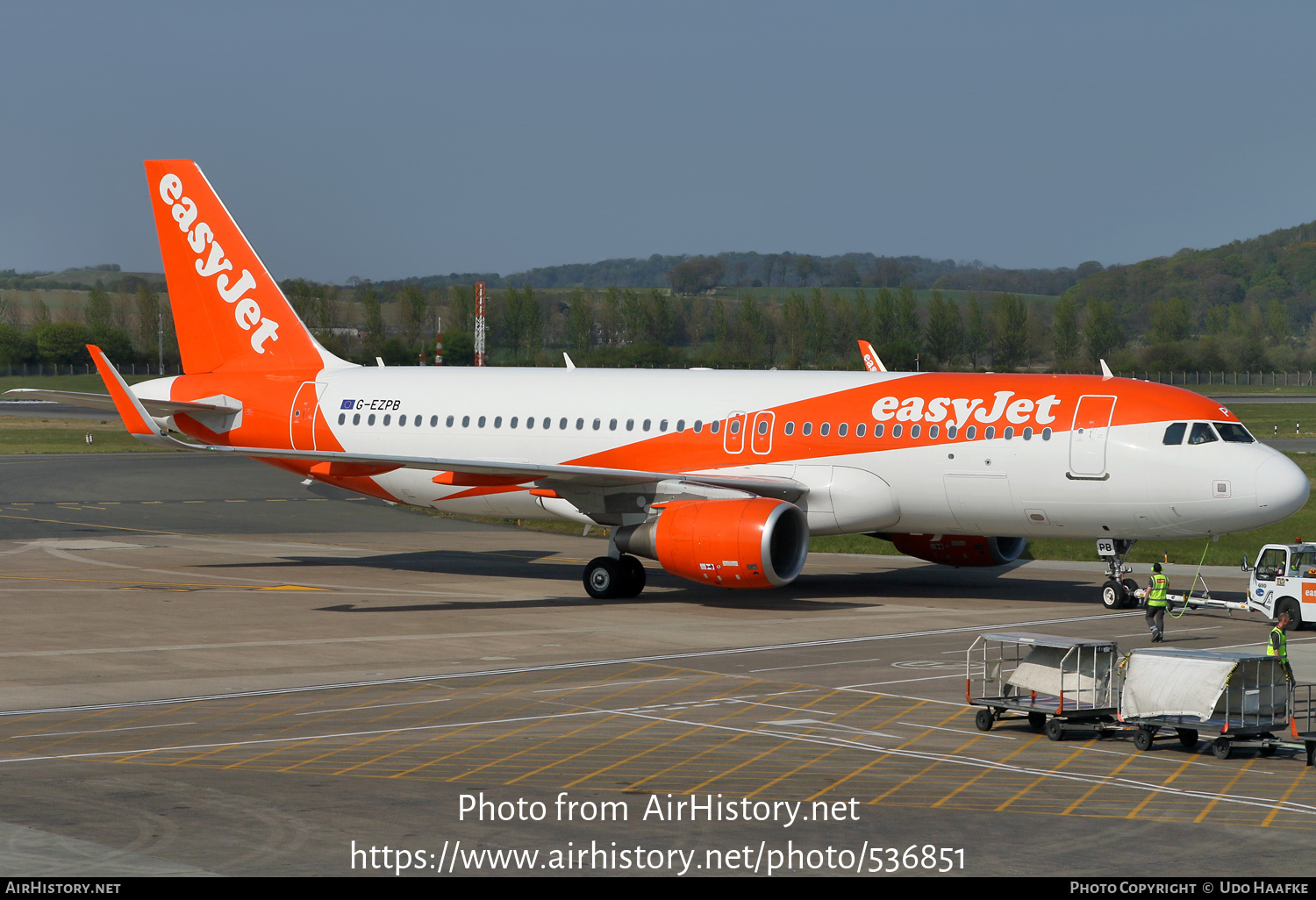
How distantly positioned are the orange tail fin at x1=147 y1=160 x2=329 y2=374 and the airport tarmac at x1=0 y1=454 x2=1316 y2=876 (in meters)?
5.96

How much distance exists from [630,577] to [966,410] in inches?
335

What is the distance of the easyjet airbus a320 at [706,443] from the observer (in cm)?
2967

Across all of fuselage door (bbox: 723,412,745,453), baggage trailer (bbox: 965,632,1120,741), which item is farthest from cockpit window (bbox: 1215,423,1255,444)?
baggage trailer (bbox: 965,632,1120,741)

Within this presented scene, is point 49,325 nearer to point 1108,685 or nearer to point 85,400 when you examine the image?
point 85,400

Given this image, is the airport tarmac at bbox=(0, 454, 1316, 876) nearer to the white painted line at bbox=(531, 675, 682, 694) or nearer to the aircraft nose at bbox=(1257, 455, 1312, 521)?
the white painted line at bbox=(531, 675, 682, 694)

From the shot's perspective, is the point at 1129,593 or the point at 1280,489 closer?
the point at 1280,489

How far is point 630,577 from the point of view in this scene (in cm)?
3303

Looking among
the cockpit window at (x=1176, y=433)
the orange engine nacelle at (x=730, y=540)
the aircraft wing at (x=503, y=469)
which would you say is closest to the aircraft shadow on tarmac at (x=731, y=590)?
the orange engine nacelle at (x=730, y=540)

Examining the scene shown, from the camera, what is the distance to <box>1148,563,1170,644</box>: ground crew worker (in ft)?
86.5

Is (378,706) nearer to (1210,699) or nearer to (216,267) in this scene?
(1210,699)

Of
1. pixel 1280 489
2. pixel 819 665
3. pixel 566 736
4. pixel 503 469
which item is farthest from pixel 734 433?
pixel 566 736

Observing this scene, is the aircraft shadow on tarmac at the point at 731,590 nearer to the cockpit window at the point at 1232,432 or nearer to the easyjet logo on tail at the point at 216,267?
the cockpit window at the point at 1232,432

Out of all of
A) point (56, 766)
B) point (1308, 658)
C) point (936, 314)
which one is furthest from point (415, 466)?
Answer: point (936, 314)

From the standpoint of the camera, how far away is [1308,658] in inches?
985
